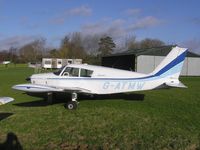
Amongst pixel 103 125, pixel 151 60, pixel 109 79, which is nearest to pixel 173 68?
pixel 109 79

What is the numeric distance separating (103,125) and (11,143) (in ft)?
9.92

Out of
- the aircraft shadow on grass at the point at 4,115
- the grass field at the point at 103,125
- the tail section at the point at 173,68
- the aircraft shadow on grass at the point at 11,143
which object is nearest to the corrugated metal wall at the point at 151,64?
the tail section at the point at 173,68

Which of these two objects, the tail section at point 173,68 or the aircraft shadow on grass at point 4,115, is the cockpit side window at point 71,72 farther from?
the tail section at point 173,68

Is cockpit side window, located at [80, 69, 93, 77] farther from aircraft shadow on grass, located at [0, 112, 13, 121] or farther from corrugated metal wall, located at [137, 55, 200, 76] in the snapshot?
corrugated metal wall, located at [137, 55, 200, 76]

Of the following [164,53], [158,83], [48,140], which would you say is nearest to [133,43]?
[164,53]

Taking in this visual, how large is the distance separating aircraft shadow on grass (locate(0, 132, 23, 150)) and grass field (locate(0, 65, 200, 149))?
0.12 m

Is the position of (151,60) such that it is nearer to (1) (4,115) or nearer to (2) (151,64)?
(2) (151,64)

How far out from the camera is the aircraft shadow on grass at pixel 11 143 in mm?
7002

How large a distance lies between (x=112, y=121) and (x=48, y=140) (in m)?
2.89

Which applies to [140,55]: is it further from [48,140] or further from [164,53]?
[48,140]

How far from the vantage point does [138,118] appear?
10.6 metres

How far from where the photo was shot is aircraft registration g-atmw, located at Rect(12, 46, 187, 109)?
1335 centimetres

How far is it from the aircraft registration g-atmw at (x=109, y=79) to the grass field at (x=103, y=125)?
2.63 ft

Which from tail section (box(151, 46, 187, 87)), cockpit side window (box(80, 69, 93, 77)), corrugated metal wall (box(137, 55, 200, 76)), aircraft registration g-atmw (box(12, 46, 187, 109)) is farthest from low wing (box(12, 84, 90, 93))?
corrugated metal wall (box(137, 55, 200, 76))
